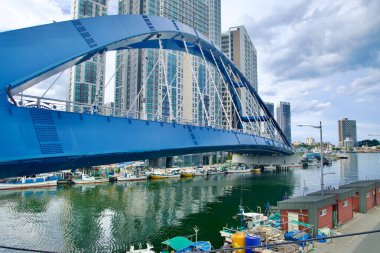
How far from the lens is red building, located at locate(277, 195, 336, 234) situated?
800 inches

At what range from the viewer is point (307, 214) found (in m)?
20.6

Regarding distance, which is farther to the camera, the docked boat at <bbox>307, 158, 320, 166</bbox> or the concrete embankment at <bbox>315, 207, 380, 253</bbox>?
the docked boat at <bbox>307, 158, 320, 166</bbox>

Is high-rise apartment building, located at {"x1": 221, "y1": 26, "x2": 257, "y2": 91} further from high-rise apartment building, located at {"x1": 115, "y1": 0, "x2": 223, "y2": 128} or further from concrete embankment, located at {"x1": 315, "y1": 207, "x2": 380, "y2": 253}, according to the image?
concrete embankment, located at {"x1": 315, "y1": 207, "x2": 380, "y2": 253}

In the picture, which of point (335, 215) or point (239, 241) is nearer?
point (239, 241)

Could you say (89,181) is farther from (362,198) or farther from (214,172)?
(362,198)

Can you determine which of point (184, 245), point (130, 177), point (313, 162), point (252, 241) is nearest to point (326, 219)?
point (252, 241)

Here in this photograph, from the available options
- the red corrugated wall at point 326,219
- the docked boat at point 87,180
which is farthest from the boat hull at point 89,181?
the red corrugated wall at point 326,219

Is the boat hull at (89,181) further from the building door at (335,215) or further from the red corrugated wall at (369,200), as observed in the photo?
the red corrugated wall at (369,200)

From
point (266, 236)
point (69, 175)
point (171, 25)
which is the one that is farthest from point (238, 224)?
point (69, 175)

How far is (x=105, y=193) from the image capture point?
48250 millimetres

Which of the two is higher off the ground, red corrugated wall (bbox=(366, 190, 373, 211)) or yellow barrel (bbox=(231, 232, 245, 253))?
red corrugated wall (bbox=(366, 190, 373, 211))

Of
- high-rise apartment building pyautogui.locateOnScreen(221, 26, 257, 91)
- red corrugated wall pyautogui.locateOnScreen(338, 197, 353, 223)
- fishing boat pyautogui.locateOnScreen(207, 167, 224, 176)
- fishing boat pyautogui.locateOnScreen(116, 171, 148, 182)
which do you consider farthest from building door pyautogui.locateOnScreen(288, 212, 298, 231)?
high-rise apartment building pyautogui.locateOnScreen(221, 26, 257, 91)

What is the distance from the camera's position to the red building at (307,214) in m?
20.3

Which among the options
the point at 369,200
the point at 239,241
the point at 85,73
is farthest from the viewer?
the point at 85,73
